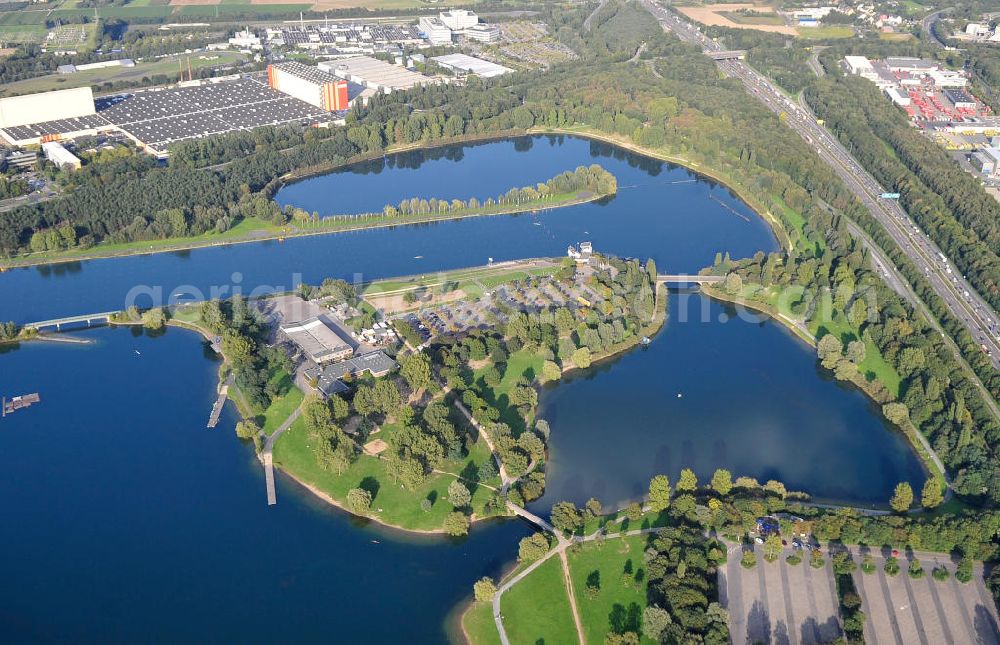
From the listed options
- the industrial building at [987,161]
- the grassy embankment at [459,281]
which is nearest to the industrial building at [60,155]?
the grassy embankment at [459,281]

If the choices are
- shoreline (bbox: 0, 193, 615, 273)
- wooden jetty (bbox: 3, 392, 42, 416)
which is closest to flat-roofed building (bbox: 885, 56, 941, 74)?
shoreline (bbox: 0, 193, 615, 273)

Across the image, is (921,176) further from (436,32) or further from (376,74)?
(436,32)

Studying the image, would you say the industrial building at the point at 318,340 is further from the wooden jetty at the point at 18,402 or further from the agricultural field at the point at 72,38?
the agricultural field at the point at 72,38

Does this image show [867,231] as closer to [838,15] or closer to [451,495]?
[451,495]

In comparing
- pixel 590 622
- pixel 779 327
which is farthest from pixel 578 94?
pixel 590 622

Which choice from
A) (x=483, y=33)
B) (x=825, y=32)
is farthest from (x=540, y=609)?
(x=825, y=32)

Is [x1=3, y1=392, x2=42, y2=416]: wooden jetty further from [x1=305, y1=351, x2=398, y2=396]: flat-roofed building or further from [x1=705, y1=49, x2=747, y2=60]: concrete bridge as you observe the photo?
[x1=705, y1=49, x2=747, y2=60]: concrete bridge
